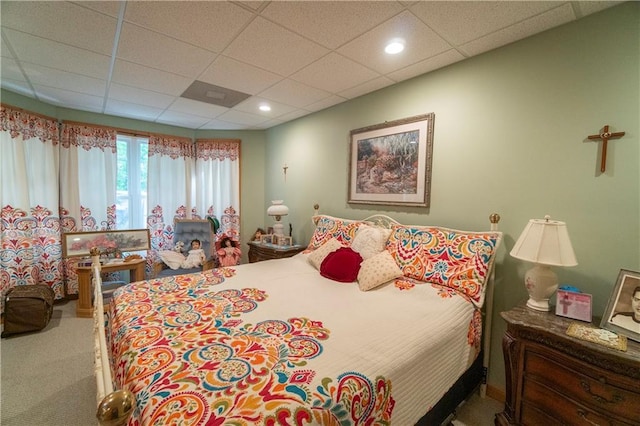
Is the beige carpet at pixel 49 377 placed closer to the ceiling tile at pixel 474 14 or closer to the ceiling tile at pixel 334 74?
the ceiling tile at pixel 334 74

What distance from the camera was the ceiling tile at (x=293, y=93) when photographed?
2.71 m

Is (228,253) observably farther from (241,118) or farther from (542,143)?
(542,143)

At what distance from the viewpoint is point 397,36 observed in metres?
1.85

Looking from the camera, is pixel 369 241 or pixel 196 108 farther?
pixel 196 108

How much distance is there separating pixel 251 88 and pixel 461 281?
2600 mm

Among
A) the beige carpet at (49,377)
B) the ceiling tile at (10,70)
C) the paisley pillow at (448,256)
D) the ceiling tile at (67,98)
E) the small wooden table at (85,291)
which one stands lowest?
the beige carpet at (49,377)

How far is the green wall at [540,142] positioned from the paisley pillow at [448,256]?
25 centimetres

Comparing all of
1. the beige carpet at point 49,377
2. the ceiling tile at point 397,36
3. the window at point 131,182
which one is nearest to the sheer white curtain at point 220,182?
the window at point 131,182

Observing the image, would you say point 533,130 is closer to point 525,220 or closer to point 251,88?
point 525,220

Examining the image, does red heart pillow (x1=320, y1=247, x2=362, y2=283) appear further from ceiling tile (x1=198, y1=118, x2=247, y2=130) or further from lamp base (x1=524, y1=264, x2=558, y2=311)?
ceiling tile (x1=198, y1=118, x2=247, y2=130)

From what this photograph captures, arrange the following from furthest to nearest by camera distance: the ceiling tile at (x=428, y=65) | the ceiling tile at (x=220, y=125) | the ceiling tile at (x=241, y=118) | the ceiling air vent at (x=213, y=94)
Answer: the ceiling tile at (x=220, y=125) → the ceiling tile at (x=241, y=118) → the ceiling air vent at (x=213, y=94) → the ceiling tile at (x=428, y=65)

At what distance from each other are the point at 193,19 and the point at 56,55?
138cm

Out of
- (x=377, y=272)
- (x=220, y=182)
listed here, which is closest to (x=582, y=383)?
(x=377, y=272)

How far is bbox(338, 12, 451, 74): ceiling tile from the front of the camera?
68.4 inches
